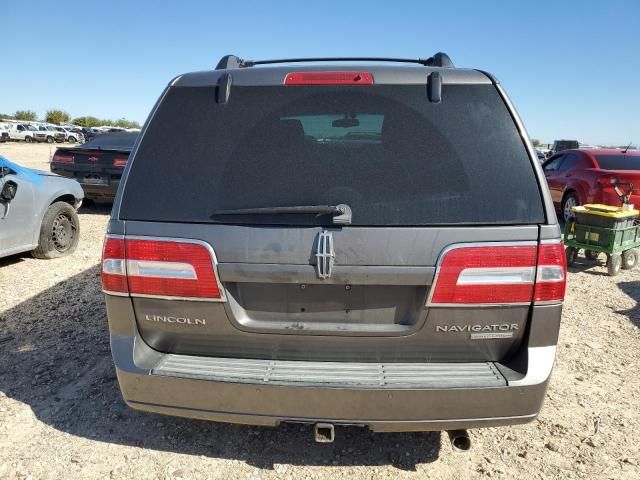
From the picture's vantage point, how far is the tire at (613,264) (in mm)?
6336

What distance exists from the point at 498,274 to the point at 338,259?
677mm

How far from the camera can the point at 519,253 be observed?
1905 millimetres

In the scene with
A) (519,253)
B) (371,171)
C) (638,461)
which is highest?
(371,171)

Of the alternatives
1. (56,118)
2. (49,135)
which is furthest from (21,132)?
(56,118)

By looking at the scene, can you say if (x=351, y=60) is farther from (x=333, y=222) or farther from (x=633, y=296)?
(x=633, y=296)

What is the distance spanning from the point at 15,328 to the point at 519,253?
431 centimetres

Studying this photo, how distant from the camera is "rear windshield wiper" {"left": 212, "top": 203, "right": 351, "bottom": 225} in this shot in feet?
6.18

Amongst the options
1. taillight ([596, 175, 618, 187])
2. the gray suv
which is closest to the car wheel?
taillight ([596, 175, 618, 187])

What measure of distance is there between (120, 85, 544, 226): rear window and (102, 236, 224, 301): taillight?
12cm

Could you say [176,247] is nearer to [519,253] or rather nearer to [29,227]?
[519,253]

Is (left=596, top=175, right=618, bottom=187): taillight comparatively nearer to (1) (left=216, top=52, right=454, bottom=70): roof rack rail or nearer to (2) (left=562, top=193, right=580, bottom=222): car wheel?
(2) (left=562, top=193, right=580, bottom=222): car wheel

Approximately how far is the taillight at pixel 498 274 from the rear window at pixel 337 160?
0.42ft

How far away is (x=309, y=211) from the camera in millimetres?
1897

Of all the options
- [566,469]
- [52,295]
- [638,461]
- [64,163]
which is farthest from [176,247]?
[64,163]
